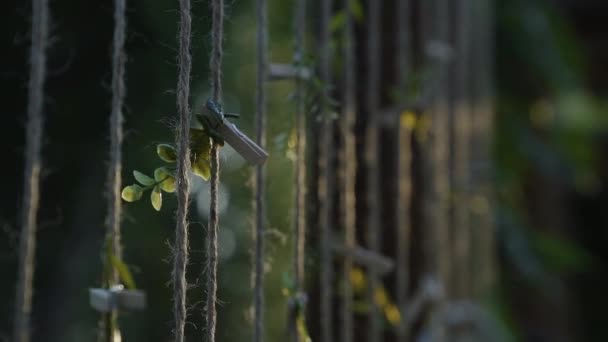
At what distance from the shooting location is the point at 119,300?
0.36 meters

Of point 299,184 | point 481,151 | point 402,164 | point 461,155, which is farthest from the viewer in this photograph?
point 481,151

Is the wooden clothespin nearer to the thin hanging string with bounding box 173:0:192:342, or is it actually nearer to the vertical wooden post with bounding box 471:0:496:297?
the thin hanging string with bounding box 173:0:192:342

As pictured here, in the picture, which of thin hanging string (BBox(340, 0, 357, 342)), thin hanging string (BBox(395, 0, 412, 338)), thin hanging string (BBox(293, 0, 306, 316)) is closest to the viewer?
thin hanging string (BBox(293, 0, 306, 316))

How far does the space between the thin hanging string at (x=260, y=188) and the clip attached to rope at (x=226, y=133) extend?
53mm

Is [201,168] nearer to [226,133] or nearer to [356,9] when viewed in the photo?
[226,133]

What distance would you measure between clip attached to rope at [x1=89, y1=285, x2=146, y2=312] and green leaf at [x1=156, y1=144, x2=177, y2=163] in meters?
0.07

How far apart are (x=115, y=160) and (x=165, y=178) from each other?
3 cm

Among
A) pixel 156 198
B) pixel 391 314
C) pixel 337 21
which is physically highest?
pixel 337 21

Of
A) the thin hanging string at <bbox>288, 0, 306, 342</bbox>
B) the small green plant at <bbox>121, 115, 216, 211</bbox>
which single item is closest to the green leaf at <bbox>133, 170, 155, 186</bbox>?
the small green plant at <bbox>121, 115, 216, 211</bbox>

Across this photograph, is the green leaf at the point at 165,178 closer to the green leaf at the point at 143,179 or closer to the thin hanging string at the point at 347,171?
the green leaf at the point at 143,179

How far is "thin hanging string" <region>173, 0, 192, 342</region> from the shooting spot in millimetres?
329

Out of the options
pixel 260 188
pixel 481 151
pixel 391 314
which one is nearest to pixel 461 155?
pixel 481 151

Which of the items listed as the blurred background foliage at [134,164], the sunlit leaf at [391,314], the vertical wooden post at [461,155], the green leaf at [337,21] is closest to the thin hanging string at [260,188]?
the blurred background foliage at [134,164]

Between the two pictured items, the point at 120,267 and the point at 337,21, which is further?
the point at 337,21
